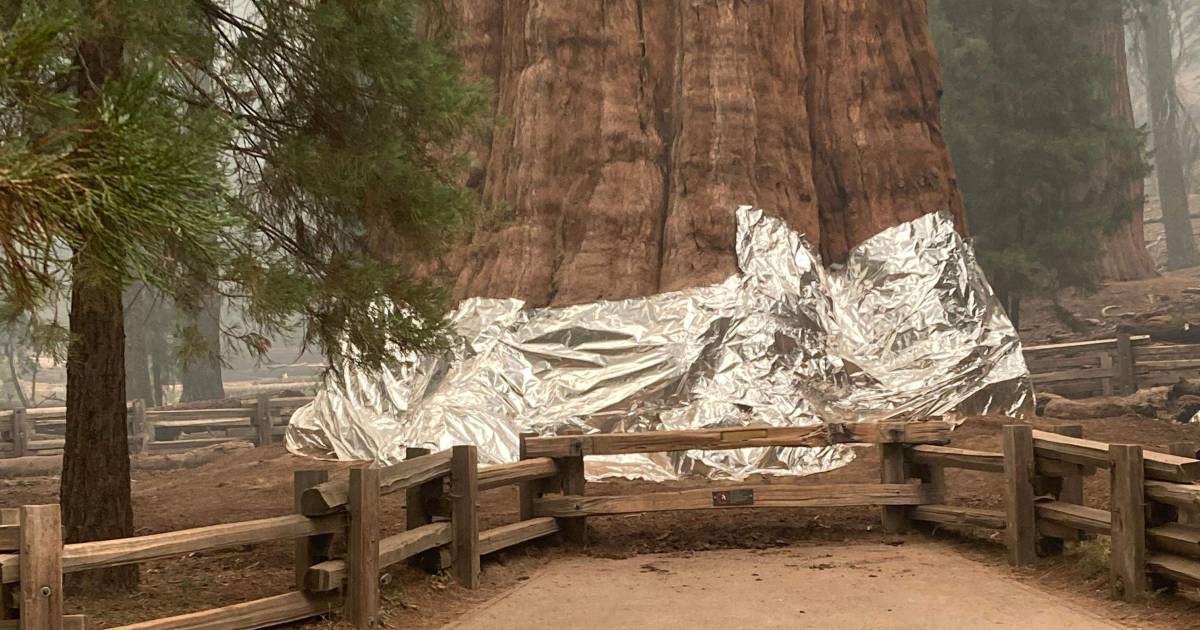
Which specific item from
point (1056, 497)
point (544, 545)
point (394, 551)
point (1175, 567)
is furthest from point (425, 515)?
point (1175, 567)

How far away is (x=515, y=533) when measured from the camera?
948 cm

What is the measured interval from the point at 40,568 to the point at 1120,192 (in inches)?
1121

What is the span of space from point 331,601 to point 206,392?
27120 mm

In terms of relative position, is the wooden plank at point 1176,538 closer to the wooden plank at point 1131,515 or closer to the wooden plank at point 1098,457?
the wooden plank at point 1131,515

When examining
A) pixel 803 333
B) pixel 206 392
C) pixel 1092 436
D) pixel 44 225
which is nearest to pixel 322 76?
pixel 44 225

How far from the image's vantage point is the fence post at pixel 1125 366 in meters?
20.3

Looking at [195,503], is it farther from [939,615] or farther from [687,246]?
[939,615]

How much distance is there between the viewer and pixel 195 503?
42.2 ft

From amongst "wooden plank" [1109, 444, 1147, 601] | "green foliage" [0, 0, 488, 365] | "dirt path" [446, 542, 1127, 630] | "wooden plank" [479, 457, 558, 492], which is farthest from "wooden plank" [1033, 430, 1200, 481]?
"green foliage" [0, 0, 488, 365]

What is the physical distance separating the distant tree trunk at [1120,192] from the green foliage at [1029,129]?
1.71 meters

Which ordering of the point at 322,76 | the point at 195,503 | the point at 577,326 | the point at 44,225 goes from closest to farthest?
the point at 44,225
the point at 322,76
the point at 195,503
the point at 577,326

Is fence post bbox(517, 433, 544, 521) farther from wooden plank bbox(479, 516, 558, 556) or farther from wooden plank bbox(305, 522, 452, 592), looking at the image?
→ wooden plank bbox(305, 522, 452, 592)

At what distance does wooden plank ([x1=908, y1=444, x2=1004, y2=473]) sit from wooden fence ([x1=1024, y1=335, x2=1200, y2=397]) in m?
11.8

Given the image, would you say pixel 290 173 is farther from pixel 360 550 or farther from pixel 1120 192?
pixel 1120 192
